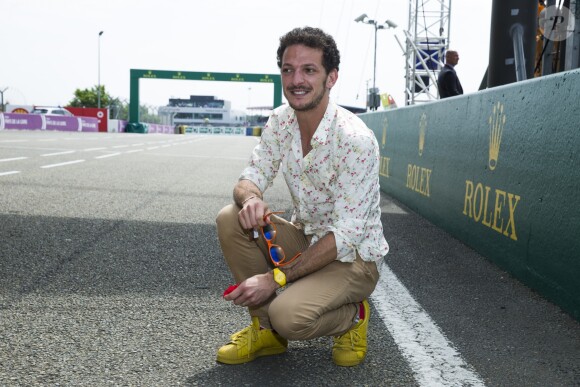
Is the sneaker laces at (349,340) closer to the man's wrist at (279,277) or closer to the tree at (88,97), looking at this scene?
the man's wrist at (279,277)

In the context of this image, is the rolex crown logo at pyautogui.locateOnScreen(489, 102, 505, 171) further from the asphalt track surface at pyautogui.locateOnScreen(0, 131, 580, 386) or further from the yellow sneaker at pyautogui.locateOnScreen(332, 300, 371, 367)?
the yellow sneaker at pyautogui.locateOnScreen(332, 300, 371, 367)

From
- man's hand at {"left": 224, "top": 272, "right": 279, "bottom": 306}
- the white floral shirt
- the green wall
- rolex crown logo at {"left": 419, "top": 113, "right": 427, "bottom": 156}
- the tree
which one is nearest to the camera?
man's hand at {"left": 224, "top": 272, "right": 279, "bottom": 306}

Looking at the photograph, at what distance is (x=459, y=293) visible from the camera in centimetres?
388

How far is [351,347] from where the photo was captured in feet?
8.83

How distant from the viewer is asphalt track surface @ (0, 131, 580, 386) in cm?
255

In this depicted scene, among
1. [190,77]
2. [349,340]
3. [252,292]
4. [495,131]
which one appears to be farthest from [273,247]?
[190,77]

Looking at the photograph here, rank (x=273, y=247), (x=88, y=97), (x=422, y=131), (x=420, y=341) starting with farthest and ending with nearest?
1. (x=88, y=97)
2. (x=422, y=131)
3. (x=420, y=341)
4. (x=273, y=247)

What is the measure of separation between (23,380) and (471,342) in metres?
1.96

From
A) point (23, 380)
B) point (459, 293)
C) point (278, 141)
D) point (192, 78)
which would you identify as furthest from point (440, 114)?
point (192, 78)

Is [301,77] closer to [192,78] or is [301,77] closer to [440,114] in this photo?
[440,114]

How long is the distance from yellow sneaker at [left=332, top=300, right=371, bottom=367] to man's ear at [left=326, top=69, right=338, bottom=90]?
1.06 m

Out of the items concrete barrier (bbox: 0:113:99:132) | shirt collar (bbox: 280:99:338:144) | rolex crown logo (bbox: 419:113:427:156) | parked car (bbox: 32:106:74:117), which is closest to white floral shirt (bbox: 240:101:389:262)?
shirt collar (bbox: 280:99:338:144)

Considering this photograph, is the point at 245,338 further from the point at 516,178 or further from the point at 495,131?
the point at 495,131

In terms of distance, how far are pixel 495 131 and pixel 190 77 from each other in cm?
5665
